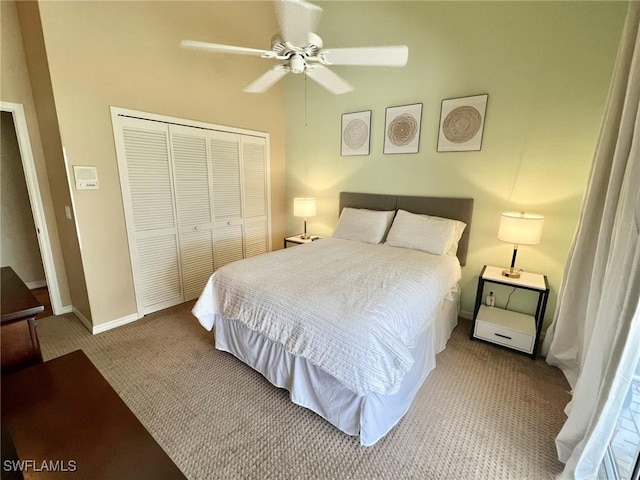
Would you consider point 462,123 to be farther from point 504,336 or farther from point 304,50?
point 504,336

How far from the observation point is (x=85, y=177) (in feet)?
7.92

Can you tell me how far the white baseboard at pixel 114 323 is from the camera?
8.74ft

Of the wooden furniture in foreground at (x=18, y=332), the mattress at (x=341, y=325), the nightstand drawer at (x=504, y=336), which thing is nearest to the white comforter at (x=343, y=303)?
the mattress at (x=341, y=325)

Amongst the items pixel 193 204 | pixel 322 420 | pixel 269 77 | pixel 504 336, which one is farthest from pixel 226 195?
pixel 504 336

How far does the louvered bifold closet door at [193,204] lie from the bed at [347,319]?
48.2 inches

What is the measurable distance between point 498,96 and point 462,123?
34 cm

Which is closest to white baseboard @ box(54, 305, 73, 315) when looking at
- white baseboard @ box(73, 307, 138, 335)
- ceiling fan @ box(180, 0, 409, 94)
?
white baseboard @ box(73, 307, 138, 335)

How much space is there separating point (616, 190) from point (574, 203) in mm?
956

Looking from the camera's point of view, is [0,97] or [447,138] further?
[447,138]

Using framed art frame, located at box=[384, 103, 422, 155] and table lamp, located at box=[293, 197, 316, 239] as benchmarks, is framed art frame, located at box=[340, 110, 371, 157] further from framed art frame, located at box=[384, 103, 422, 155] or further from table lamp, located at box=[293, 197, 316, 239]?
table lamp, located at box=[293, 197, 316, 239]

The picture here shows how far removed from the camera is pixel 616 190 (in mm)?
1531

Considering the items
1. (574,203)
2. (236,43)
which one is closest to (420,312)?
(574,203)

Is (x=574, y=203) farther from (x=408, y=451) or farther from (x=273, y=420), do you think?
(x=273, y=420)

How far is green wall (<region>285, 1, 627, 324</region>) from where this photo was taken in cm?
221
